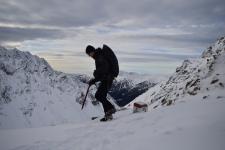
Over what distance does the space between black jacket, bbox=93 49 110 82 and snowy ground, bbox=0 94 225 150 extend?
2179 millimetres

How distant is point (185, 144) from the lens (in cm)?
741

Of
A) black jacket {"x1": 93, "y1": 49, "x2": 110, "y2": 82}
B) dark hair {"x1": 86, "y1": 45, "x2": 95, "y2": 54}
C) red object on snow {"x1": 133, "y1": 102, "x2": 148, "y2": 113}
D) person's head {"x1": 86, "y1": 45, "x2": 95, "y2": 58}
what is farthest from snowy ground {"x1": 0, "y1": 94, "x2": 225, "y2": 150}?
red object on snow {"x1": 133, "y1": 102, "x2": 148, "y2": 113}

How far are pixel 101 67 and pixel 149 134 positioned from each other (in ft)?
14.5

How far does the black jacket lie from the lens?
12414 millimetres

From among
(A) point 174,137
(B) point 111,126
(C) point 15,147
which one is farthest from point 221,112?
(C) point 15,147

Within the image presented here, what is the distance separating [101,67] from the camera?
489 inches

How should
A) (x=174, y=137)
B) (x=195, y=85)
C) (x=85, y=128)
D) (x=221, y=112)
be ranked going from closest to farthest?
(x=174, y=137) → (x=221, y=112) → (x=85, y=128) → (x=195, y=85)

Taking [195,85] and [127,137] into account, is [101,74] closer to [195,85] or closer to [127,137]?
[127,137]

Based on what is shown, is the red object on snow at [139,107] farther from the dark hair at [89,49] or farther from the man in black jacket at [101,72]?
the dark hair at [89,49]

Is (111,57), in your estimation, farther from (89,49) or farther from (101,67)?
(89,49)

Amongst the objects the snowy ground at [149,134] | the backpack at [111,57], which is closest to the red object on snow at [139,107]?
the backpack at [111,57]

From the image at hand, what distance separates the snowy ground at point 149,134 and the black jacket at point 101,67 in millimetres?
2179

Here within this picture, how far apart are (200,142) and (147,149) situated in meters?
1.28

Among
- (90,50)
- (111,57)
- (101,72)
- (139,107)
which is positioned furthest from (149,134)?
(139,107)
